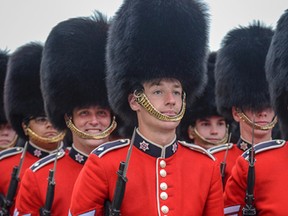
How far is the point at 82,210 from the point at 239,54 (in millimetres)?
3053

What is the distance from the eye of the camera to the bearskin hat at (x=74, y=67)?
5.73 m

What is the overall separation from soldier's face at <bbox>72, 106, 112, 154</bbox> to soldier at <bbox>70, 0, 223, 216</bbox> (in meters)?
0.78

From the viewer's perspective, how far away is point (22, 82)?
700 cm

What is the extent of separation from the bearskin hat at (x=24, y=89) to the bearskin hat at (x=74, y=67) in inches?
38.8

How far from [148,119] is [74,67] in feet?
5.71

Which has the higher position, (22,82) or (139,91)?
(139,91)

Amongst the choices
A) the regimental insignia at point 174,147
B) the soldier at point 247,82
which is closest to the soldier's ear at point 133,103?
the regimental insignia at point 174,147

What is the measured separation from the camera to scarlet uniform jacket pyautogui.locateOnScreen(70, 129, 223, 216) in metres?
4.04

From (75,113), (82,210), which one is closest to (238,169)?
(82,210)

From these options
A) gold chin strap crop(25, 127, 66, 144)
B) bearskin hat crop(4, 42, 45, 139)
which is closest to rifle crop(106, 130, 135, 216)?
gold chin strap crop(25, 127, 66, 144)

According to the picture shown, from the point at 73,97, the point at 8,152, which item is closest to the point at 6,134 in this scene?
the point at 8,152

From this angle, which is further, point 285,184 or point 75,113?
point 75,113

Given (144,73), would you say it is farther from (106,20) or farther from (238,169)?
(106,20)

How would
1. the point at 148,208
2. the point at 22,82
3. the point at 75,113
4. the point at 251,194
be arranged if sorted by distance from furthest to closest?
the point at 22,82 → the point at 75,113 → the point at 251,194 → the point at 148,208
